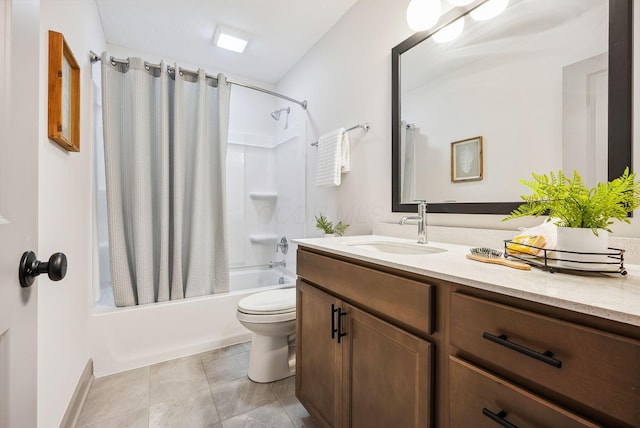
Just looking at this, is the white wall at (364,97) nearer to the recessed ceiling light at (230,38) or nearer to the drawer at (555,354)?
the recessed ceiling light at (230,38)

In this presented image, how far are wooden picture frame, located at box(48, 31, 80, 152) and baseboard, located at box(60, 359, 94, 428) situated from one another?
122cm

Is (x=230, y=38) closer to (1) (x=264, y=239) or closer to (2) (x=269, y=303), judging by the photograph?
(1) (x=264, y=239)

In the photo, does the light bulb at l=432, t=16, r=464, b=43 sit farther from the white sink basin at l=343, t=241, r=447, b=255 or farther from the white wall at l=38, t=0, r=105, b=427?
the white wall at l=38, t=0, r=105, b=427

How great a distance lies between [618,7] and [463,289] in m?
1.04

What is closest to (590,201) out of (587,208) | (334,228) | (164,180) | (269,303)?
(587,208)

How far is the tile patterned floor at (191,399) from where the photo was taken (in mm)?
1402

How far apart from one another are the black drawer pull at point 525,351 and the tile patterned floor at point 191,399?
1145 mm

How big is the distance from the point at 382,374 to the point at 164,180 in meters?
1.86

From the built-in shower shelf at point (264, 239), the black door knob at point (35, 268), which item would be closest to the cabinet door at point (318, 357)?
the black door knob at point (35, 268)

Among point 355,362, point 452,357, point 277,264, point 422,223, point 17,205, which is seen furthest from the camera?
point 277,264

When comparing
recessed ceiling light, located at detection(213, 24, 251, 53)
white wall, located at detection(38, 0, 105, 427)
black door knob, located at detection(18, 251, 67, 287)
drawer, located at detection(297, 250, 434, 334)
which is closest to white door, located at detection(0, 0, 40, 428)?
black door knob, located at detection(18, 251, 67, 287)

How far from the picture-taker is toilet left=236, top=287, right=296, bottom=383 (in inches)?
66.4

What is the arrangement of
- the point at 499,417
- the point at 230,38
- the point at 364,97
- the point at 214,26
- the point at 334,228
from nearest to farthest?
the point at 499,417, the point at 364,97, the point at 334,228, the point at 214,26, the point at 230,38

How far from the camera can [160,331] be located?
195 cm
